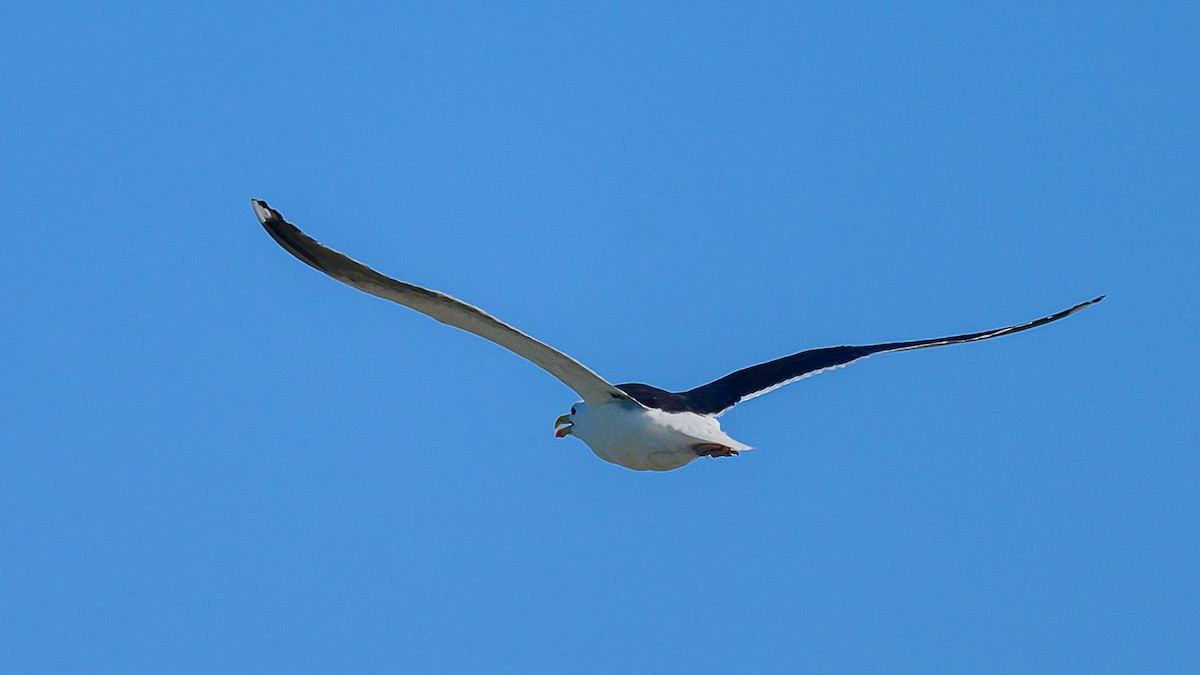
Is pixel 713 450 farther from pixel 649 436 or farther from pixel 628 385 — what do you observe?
pixel 628 385

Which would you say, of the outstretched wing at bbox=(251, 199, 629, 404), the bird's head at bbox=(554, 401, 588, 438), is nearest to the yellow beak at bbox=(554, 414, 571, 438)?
the bird's head at bbox=(554, 401, 588, 438)

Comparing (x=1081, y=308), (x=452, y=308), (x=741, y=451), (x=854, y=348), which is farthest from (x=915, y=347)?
(x=452, y=308)

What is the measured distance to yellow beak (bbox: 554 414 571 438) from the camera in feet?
48.2

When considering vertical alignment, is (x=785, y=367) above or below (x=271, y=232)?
above

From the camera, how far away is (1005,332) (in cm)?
1567

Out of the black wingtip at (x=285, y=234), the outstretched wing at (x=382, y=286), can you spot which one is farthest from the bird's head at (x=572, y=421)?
the black wingtip at (x=285, y=234)

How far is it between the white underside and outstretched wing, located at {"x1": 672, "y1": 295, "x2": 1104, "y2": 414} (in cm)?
126

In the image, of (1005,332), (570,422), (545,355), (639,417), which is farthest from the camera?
(1005,332)

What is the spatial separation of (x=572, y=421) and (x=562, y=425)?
0.61 feet

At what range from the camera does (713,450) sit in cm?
1352

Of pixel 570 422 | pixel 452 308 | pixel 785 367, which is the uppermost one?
pixel 785 367

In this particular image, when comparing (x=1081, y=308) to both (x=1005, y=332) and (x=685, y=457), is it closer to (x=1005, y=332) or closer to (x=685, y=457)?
(x=1005, y=332)

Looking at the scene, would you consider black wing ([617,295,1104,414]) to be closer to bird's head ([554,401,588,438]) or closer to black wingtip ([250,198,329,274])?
bird's head ([554,401,588,438])

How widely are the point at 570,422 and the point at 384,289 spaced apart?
3456 mm
